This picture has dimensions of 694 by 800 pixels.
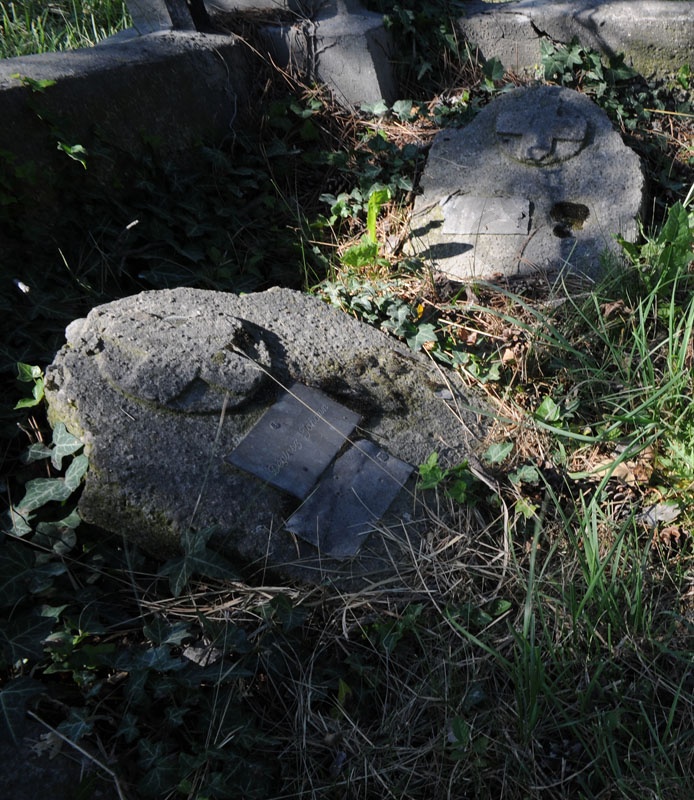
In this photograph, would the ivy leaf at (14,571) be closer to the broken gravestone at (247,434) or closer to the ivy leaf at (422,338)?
the broken gravestone at (247,434)

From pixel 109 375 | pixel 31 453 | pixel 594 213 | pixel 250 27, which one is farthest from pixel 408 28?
pixel 31 453

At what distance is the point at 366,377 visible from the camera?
2.42m

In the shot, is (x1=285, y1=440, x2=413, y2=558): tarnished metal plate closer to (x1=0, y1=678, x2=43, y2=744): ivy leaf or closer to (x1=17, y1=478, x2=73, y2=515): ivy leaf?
(x1=17, y1=478, x2=73, y2=515): ivy leaf

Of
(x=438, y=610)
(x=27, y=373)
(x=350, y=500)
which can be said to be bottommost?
(x=438, y=610)

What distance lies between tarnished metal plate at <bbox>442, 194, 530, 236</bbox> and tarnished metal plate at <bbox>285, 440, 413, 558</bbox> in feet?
4.54

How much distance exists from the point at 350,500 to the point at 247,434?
1.19 ft

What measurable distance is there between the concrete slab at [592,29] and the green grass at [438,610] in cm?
166

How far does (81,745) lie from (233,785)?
347 millimetres

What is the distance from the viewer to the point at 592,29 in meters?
3.88

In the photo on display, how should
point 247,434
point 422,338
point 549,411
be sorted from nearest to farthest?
point 247,434
point 549,411
point 422,338

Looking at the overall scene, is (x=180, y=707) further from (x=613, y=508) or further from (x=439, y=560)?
(x=613, y=508)

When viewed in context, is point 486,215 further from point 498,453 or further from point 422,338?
point 498,453

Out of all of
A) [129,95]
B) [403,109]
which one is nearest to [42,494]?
[129,95]

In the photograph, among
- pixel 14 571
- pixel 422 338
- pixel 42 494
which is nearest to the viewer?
pixel 14 571
